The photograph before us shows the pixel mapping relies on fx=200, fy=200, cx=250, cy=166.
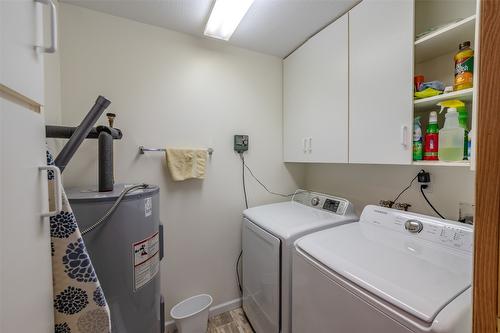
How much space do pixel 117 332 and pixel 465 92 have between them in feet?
6.73

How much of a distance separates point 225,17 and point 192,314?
223cm

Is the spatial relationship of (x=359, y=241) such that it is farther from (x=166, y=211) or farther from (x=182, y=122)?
(x=182, y=122)

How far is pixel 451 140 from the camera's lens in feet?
3.28

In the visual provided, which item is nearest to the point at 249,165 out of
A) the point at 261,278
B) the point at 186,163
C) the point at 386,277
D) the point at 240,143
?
the point at 240,143

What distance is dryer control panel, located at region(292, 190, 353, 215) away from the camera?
1547mm

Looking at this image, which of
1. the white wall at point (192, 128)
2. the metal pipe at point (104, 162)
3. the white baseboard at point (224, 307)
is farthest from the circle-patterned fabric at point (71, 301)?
the white baseboard at point (224, 307)

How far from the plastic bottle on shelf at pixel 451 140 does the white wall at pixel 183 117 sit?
130 centimetres

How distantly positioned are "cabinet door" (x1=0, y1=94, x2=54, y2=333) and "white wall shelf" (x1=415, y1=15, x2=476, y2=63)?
1646mm

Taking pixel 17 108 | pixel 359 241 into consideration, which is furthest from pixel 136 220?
pixel 359 241

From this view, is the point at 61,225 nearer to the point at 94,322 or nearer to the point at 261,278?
the point at 94,322

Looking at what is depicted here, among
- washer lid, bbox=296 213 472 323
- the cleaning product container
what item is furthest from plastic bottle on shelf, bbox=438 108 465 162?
the cleaning product container

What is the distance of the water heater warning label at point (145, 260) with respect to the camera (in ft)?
3.60

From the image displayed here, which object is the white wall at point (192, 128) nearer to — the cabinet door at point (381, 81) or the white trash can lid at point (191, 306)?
the white trash can lid at point (191, 306)

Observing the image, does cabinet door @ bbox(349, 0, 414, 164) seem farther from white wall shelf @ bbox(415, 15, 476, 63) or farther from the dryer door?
the dryer door
